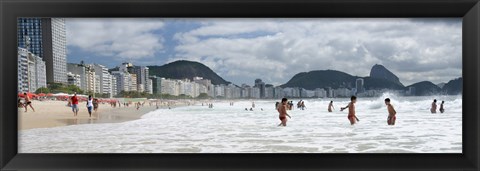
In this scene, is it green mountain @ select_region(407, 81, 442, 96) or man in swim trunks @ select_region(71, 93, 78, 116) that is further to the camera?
green mountain @ select_region(407, 81, 442, 96)

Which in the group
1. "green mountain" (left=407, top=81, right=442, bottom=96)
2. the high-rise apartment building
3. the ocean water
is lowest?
the ocean water

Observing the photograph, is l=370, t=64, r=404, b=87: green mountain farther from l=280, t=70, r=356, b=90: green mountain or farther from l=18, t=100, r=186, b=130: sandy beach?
l=18, t=100, r=186, b=130: sandy beach

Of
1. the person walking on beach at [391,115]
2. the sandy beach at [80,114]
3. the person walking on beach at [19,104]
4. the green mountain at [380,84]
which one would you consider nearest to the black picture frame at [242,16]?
the person walking on beach at [19,104]

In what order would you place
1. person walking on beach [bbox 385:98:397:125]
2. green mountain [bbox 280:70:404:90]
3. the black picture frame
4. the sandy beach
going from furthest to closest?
green mountain [bbox 280:70:404:90], person walking on beach [bbox 385:98:397:125], the sandy beach, the black picture frame

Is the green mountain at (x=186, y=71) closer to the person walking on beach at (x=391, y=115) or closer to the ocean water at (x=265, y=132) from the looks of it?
the ocean water at (x=265, y=132)

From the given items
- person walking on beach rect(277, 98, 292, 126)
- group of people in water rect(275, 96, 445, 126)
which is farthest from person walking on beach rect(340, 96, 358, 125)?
person walking on beach rect(277, 98, 292, 126)

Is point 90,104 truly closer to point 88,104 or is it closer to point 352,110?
point 88,104
